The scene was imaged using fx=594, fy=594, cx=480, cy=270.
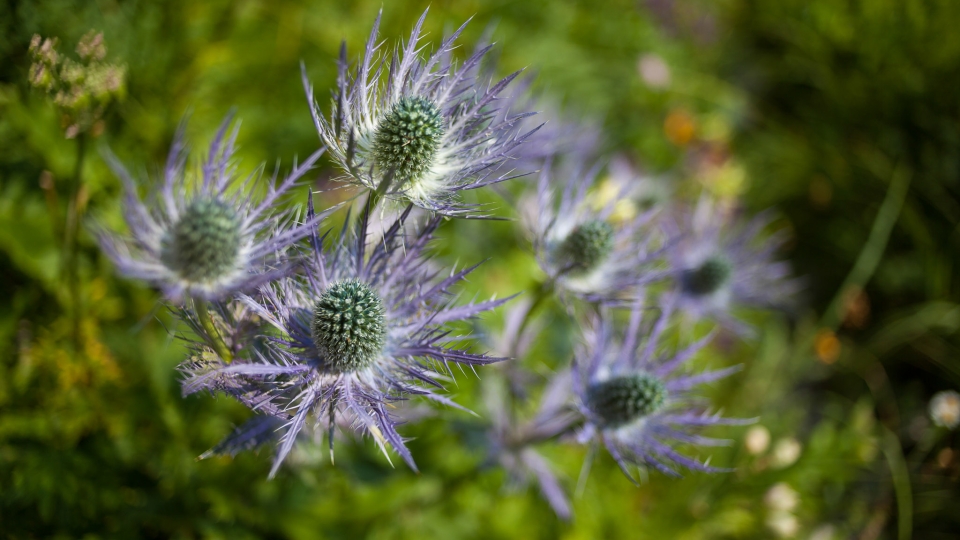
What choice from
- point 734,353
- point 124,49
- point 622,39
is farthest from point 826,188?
point 124,49

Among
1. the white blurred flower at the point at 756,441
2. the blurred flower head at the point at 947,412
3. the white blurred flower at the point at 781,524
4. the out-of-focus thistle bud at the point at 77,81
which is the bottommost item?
the white blurred flower at the point at 781,524

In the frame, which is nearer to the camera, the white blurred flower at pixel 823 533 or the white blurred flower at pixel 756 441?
the white blurred flower at pixel 756 441

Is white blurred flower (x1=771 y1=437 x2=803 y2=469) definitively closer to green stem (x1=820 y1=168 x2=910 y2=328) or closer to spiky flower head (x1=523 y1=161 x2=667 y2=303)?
spiky flower head (x1=523 y1=161 x2=667 y2=303)

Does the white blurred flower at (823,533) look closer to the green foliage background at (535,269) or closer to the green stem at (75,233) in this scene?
the green foliage background at (535,269)

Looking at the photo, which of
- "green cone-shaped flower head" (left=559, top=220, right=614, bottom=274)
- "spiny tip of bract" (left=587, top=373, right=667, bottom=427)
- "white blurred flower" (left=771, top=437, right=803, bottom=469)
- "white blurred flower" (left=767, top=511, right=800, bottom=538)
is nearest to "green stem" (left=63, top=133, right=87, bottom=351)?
"green cone-shaped flower head" (left=559, top=220, right=614, bottom=274)

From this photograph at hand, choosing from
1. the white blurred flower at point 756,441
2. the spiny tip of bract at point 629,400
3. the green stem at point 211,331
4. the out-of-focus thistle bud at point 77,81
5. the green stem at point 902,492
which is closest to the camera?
the green stem at point 211,331

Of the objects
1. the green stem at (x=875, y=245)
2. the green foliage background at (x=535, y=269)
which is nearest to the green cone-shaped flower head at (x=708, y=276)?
the green foliage background at (x=535, y=269)

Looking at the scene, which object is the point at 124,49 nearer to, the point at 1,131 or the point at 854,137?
Result: the point at 1,131
